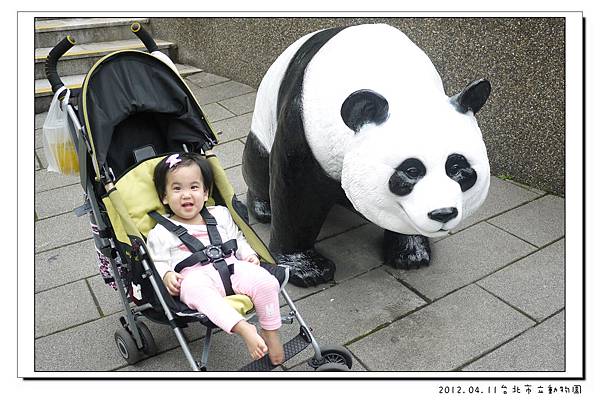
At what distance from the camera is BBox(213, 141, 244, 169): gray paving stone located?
482 cm

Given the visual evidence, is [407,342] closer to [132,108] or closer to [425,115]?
[425,115]

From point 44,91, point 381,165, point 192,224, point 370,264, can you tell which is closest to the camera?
point 381,165

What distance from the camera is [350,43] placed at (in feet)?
9.11

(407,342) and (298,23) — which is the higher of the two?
(298,23)

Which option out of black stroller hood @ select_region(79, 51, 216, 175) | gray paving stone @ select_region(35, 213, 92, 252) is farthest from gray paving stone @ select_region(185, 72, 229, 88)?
black stroller hood @ select_region(79, 51, 216, 175)

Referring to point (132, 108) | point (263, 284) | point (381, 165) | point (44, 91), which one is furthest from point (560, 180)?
point (44, 91)

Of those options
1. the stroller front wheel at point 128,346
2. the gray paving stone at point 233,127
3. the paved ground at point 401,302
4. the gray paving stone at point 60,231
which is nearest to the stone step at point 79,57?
the gray paving stone at point 233,127

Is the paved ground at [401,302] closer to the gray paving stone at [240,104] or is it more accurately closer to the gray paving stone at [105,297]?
the gray paving stone at [105,297]

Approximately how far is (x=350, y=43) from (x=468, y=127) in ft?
2.42

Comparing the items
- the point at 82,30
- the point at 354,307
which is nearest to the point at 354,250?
the point at 354,307

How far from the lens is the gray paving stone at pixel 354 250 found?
3348mm

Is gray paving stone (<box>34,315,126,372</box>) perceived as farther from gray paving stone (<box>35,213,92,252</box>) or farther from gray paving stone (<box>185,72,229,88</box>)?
gray paving stone (<box>185,72,229,88</box>)

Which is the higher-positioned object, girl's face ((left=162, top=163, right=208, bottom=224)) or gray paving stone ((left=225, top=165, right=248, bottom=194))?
girl's face ((left=162, top=163, right=208, bottom=224))

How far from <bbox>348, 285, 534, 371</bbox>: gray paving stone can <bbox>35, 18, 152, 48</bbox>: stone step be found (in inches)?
212
